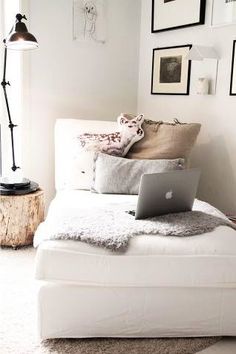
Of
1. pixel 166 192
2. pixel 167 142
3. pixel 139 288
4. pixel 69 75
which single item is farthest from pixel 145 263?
pixel 69 75

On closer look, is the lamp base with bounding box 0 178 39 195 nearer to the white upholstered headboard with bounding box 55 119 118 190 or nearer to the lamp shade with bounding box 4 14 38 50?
the white upholstered headboard with bounding box 55 119 118 190

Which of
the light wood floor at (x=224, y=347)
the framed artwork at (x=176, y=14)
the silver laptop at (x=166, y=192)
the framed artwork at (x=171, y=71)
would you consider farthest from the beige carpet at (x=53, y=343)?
the framed artwork at (x=176, y=14)

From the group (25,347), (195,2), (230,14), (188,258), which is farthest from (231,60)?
(25,347)

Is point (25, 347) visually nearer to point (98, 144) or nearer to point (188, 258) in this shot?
point (188, 258)

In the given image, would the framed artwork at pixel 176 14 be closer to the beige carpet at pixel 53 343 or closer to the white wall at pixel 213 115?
the white wall at pixel 213 115

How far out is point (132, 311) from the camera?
1750mm

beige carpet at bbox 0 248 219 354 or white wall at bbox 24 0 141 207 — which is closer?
beige carpet at bbox 0 248 219 354

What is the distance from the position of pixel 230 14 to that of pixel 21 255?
78.5 inches

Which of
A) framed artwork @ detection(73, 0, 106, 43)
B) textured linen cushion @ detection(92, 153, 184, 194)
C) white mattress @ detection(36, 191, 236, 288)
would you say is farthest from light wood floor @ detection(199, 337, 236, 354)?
framed artwork @ detection(73, 0, 106, 43)

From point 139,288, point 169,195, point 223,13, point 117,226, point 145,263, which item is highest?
point 223,13

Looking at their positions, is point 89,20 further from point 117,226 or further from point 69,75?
point 117,226

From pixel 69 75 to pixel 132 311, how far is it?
6.82ft

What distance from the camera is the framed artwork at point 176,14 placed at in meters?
2.77

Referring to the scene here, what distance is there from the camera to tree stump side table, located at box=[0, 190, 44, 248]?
264cm
